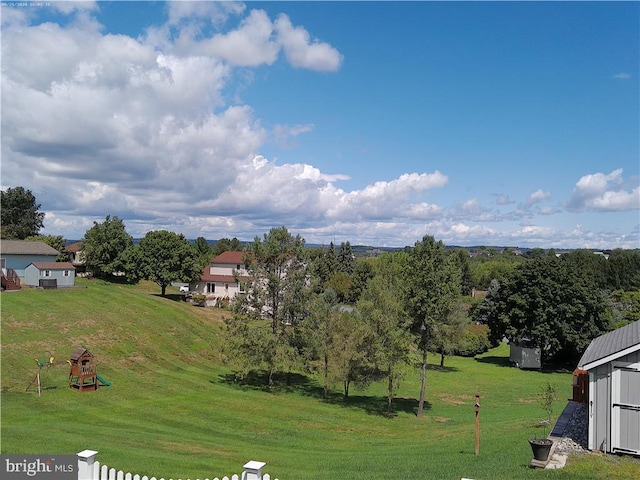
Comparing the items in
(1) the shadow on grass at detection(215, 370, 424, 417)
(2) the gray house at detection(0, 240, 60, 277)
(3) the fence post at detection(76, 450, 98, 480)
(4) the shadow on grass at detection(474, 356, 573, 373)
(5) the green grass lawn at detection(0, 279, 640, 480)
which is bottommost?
(4) the shadow on grass at detection(474, 356, 573, 373)

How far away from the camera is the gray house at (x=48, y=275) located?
1764 inches

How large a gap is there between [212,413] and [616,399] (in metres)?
17.6

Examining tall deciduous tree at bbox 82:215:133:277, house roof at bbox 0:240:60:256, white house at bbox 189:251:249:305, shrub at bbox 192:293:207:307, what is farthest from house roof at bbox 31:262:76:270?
white house at bbox 189:251:249:305

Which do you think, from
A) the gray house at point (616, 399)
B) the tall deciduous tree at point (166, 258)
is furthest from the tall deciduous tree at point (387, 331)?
the tall deciduous tree at point (166, 258)

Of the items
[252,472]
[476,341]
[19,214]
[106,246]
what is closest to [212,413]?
[252,472]

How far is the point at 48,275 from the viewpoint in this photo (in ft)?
149

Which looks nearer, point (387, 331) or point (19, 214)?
point (387, 331)

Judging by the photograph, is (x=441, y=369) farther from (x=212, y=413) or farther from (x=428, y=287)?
(x=212, y=413)

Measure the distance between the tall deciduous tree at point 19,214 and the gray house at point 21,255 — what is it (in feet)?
137

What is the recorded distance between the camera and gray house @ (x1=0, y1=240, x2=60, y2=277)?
47.6 meters

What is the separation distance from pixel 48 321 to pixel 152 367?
8924mm

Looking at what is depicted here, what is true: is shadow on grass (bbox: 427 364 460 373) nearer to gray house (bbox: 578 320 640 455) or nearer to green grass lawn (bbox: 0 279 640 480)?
green grass lawn (bbox: 0 279 640 480)

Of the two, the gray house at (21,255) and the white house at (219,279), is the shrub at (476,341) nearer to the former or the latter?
the white house at (219,279)

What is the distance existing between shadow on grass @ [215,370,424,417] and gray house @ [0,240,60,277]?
2859 cm
